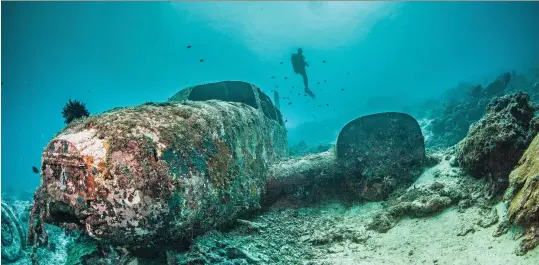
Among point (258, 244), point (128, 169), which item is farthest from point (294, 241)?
point (128, 169)

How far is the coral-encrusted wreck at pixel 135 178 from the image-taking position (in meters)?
2.56

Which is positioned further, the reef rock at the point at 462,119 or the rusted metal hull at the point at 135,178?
the reef rock at the point at 462,119

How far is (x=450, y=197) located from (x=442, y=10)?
393ft

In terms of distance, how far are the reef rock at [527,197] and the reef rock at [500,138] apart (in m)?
0.38

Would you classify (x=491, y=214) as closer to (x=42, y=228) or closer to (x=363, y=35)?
(x=42, y=228)

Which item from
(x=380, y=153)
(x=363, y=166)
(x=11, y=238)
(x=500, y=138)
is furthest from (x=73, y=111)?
(x=11, y=238)

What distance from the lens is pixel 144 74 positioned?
87812 millimetres

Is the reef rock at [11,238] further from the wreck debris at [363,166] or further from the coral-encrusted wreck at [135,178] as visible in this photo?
the wreck debris at [363,166]

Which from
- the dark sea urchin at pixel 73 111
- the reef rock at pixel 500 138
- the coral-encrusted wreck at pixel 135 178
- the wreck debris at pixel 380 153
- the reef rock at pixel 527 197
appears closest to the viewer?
the reef rock at pixel 527 197

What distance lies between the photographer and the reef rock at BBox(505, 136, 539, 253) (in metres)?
2.33

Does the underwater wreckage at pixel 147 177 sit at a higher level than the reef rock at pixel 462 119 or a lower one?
lower

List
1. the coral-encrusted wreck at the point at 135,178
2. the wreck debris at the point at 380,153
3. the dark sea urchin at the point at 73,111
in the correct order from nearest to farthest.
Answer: the coral-encrusted wreck at the point at 135,178 < the dark sea urchin at the point at 73,111 < the wreck debris at the point at 380,153

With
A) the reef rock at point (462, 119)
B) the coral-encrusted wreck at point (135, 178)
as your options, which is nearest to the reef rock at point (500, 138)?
the coral-encrusted wreck at point (135, 178)

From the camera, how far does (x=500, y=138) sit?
12.2 ft
